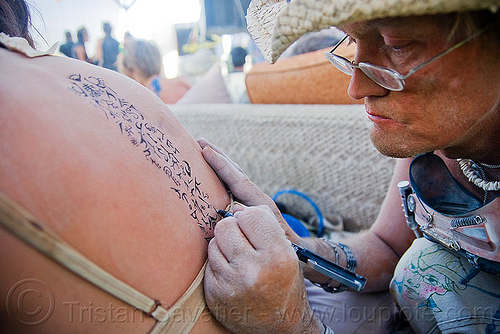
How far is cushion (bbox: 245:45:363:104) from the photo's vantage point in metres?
2.00

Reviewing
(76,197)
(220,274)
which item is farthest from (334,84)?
(76,197)

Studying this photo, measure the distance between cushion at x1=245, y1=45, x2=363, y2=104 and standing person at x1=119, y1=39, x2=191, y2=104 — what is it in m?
2.49

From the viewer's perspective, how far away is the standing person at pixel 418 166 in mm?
758

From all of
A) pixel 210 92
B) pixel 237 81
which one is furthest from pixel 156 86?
pixel 210 92

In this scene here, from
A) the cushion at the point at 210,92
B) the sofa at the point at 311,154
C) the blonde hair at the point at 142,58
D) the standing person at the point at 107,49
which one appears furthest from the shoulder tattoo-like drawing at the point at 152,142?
the standing person at the point at 107,49

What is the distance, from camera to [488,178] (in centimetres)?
106

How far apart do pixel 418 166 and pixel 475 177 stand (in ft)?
0.59

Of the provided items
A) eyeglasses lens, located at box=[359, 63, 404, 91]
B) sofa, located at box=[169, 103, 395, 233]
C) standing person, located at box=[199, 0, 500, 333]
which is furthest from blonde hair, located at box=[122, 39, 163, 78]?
eyeglasses lens, located at box=[359, 63, 404, 91]

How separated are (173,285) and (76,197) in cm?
29

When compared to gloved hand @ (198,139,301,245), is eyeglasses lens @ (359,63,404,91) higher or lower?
higher

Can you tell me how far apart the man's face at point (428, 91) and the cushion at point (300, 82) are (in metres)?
1.02

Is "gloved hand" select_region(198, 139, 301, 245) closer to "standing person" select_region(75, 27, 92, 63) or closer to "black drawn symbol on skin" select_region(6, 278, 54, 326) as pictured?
"black drawn symbol on skin" select_region(6, 278, 54, 326)

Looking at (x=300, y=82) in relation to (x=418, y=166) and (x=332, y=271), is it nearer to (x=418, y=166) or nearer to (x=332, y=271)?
(x=418, y=166)

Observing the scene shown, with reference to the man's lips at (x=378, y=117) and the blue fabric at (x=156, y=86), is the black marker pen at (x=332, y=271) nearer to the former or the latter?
the man's lips at (x=378, y=117)
